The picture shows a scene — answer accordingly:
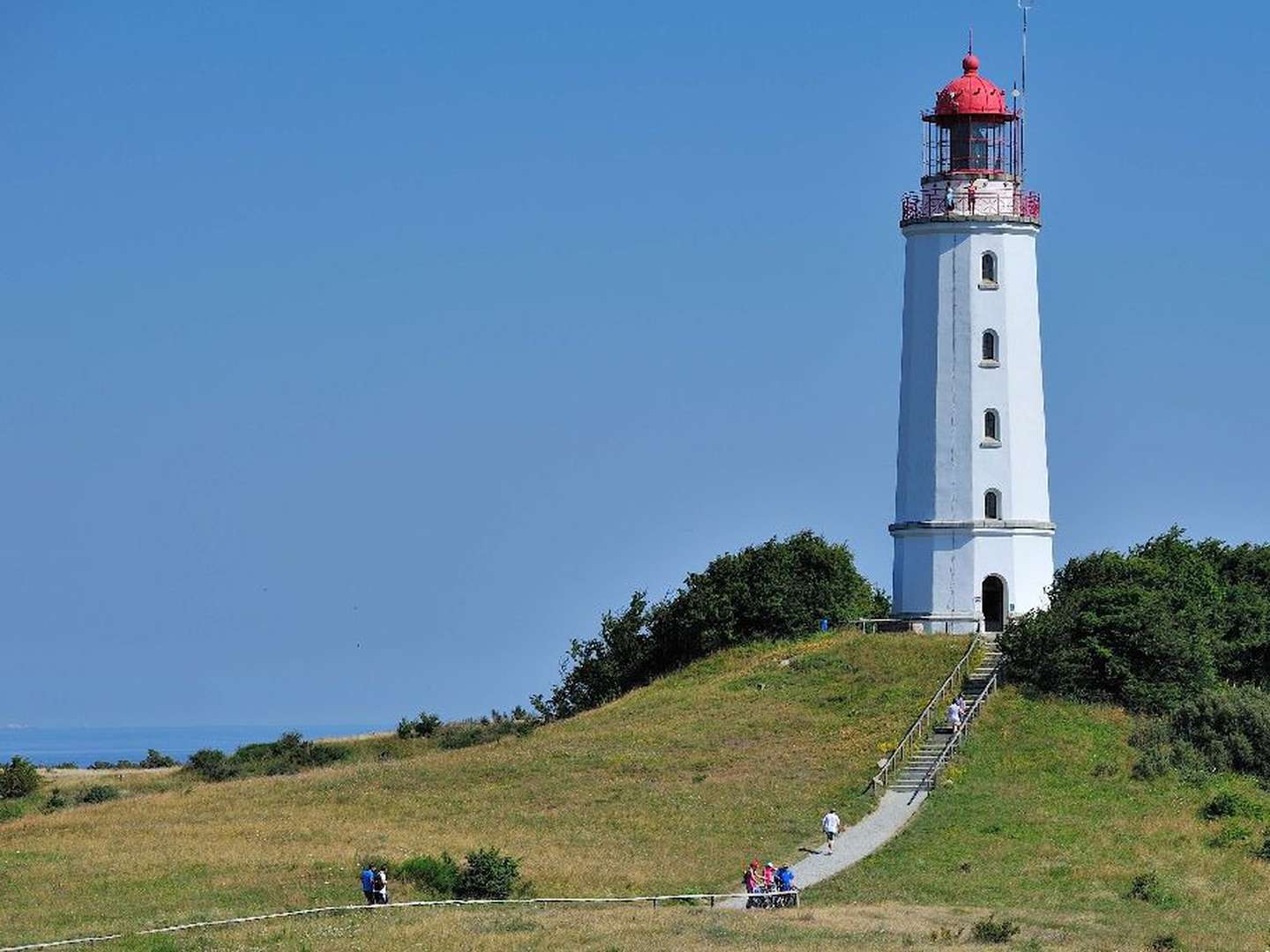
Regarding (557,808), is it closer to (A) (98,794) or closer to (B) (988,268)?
(A) (98,794)

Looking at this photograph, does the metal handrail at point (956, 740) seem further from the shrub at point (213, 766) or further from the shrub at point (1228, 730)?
the shrub at point (213, 766)

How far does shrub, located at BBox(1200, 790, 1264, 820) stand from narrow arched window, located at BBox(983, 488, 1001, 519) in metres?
16.1

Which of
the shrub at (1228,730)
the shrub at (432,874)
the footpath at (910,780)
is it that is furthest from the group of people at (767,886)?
the shrub at (1228,730)

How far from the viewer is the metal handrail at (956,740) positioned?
59625mm

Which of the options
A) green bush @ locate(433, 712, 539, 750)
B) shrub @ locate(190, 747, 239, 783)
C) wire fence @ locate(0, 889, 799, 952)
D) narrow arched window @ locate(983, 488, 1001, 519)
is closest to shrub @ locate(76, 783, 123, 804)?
shrub @ locate(190, 747, 239, 783)

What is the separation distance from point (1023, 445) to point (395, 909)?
30.7 m

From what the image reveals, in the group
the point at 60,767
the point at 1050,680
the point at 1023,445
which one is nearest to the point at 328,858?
the point at 1050,680

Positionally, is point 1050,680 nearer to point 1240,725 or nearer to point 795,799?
point 1240,725

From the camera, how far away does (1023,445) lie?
240ft

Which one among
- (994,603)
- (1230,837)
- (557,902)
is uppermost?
Answer: (994,603)

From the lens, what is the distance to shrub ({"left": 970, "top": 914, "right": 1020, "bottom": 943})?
44.8 metres

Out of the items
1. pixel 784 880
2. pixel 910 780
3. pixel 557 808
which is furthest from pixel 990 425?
pixel 784 880

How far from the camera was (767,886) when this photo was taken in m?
49.7

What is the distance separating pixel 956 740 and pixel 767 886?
1382 centimetres
